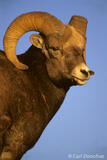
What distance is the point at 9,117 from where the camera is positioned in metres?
5.14

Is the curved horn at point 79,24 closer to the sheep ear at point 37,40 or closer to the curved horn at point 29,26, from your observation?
the curved horn at point 29,26

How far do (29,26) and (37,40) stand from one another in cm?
28

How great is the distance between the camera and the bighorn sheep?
17.1ft

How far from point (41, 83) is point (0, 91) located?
0.83 meters

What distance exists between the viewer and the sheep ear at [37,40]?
229 inches

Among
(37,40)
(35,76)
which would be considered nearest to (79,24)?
(37,40)

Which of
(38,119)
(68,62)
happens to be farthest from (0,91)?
(68,62)

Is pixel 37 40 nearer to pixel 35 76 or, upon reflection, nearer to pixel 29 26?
pixel 29 26

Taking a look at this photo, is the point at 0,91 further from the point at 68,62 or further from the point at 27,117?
the point at 68,62

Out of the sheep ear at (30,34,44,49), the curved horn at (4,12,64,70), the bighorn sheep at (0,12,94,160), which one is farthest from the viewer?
the sheep ear at (30,34,44,49)

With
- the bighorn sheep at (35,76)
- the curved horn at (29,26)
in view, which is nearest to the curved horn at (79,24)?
the bighorn sheep at (35,76)

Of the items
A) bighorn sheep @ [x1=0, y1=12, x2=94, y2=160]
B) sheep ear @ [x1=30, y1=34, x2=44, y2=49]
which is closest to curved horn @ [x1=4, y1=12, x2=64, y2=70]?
bighorn sheep @ [x1=0, y1=12, x2=94, y2=160]

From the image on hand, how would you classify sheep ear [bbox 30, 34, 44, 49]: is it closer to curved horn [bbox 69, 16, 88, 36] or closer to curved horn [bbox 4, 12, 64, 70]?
curved horn [bbox 4, 12, 64, 70]

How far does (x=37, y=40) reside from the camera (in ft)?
19.2
